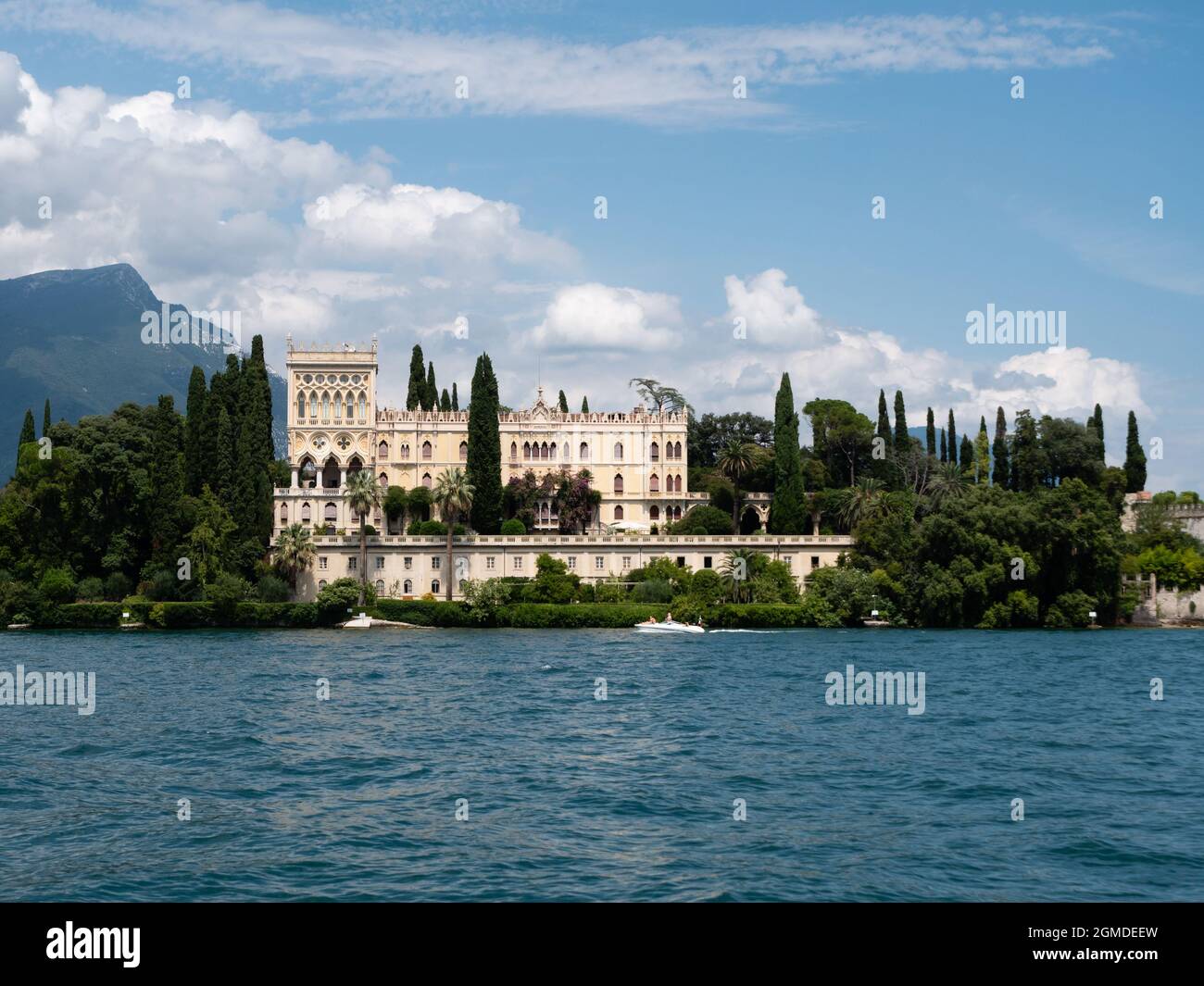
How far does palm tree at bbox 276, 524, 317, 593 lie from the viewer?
234 ft

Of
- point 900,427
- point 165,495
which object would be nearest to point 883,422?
point 900,427

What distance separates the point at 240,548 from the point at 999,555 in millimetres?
40909

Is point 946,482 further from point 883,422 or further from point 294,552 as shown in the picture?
point 294,552

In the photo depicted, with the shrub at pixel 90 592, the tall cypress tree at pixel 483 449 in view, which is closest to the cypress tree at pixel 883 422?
the tall cypress tree at pixel 483 449

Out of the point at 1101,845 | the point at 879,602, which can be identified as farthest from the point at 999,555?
the point at 1101,845

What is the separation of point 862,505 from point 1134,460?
28.8 metres

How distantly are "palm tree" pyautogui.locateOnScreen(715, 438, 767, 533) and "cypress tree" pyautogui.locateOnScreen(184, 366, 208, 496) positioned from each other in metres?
33.4

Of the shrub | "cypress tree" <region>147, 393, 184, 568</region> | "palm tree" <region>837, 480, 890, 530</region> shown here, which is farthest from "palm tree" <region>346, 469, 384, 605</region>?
"palm tree" <region>837, 480, 890, 530</region>

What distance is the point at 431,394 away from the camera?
91.0 metres

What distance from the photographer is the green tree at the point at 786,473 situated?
7700cm

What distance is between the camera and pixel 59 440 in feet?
236
